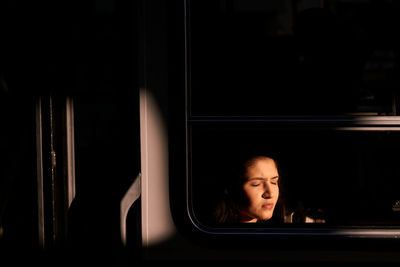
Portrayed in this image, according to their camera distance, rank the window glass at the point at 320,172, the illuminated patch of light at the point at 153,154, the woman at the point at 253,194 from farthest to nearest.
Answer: the window glass at the point at 320,172, the woman at the point at 253,194, the illuminated patch of light at the point at 153,154

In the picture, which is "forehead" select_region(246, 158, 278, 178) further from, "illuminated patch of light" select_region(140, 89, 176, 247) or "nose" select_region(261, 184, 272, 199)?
"illuminated patch of light" select_region(140, 89, 176, 247)

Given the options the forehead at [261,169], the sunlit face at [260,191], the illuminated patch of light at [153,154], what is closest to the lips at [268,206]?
the sunlit face at [260,191]

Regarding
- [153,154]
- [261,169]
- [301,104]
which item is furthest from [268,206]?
[301,104]

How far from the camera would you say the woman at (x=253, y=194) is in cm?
176

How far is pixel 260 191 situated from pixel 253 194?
34 mm

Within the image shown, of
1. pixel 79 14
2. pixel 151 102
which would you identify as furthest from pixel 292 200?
pixel 79 14

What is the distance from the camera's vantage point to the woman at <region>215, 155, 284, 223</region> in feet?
5.76

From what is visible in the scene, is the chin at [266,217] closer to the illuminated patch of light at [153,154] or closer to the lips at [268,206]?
the lips at [268,206]

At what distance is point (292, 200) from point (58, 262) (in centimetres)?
112

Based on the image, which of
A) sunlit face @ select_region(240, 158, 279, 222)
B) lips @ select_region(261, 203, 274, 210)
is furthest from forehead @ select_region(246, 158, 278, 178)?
lips @ select_region(261, 203, 274, 210)

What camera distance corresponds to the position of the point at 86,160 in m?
1.63

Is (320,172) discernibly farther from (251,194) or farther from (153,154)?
(153,154)

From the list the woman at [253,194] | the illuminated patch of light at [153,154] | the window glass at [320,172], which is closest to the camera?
the illuminated patch of light at [153,154]

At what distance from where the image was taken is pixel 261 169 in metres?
1.85
